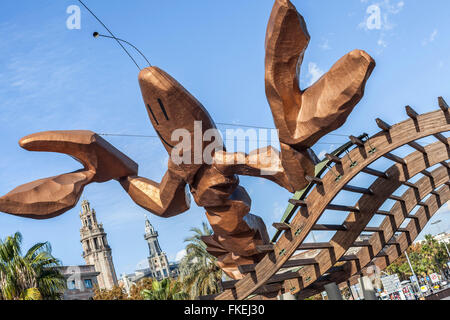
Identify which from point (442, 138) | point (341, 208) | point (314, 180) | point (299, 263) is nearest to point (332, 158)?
point (314, 180)

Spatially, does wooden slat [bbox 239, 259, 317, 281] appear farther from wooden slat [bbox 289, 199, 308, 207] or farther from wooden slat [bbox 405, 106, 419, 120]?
wooden slat [bbox 405, 106, 419, 120]

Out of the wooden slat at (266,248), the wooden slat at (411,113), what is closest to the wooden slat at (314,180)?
the wooden slat at (266,248)

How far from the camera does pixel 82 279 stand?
1577 inches

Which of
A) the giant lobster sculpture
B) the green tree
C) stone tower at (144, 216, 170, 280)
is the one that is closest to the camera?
the giant lobster sculpture

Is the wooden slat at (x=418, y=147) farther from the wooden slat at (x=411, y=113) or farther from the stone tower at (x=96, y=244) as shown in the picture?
the stone tower at (x=96, y=244)

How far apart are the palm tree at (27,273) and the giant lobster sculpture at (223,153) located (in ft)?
27.4

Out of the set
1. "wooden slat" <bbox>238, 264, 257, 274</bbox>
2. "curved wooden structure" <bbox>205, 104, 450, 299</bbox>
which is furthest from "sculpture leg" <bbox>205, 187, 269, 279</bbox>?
"wooden slat" <bbox>238, 264, 257, 274</bbox>

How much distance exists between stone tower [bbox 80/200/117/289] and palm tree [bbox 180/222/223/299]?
84.1 meters

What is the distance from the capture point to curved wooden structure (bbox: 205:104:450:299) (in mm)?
7148

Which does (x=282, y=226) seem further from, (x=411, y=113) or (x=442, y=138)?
(x=442, y=138)

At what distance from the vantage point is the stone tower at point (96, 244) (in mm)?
102750

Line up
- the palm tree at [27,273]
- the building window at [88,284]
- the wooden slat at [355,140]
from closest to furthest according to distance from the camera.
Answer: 1. the wooden slat at [355,140]
2. the palm tree at [27,273]
3. the building window at [88,284]

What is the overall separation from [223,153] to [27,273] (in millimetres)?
11606
